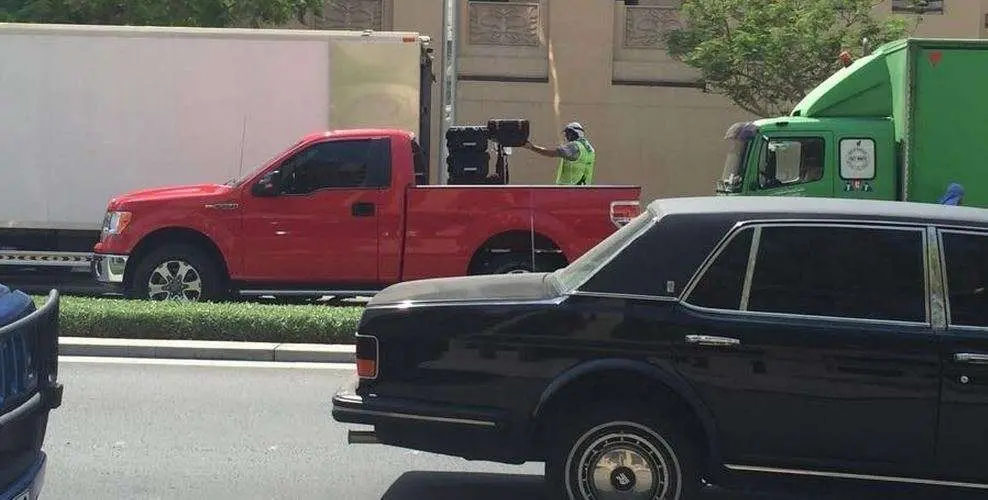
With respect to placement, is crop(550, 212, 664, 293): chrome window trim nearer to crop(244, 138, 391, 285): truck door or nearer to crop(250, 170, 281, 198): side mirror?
crop(244, 138, 391, 285): truck door

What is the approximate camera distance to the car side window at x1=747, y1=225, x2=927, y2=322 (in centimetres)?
478

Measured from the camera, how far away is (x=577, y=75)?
883 inches

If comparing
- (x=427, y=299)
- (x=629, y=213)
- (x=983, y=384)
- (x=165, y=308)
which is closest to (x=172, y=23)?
(x=165, y=308)

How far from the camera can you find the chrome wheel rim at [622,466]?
486 cm

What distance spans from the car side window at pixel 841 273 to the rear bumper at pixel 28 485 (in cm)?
305

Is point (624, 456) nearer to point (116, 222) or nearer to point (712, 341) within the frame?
point (712, 341)

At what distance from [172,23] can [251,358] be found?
9937 mm

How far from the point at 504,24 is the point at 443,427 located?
1837cm

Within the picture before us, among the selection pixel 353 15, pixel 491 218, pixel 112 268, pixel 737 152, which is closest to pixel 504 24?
pixel 353 15

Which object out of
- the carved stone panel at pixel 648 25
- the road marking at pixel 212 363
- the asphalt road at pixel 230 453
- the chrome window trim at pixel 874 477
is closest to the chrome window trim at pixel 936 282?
the chrome window trim at pixel 874 477

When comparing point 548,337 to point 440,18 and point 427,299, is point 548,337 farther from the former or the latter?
point 440,18

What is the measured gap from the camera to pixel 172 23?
17266 millimetres

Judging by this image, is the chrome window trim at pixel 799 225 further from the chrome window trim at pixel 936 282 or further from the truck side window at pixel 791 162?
the truck side window at pixel 791 162

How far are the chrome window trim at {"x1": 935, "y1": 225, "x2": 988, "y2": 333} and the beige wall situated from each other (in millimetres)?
17582
